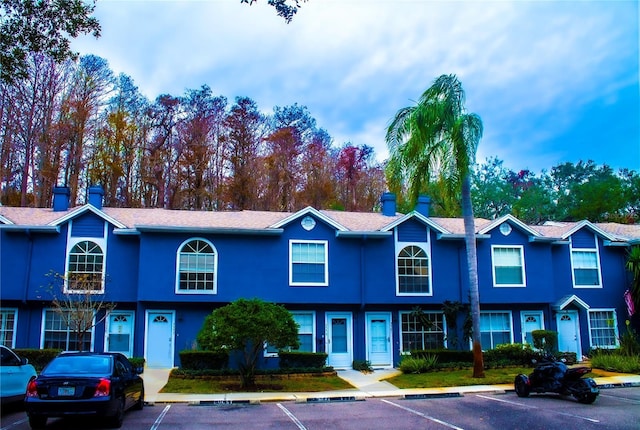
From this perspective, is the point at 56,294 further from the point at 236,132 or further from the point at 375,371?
the point at 236,132

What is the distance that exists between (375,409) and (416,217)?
1201cm

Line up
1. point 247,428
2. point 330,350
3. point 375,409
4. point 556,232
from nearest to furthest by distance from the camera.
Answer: point 247,428 → point 375,409 → point 330,350 → point 556,232

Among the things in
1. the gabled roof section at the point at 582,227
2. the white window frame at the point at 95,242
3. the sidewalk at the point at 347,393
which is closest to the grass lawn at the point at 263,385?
the sidewalk at the point at 347,393

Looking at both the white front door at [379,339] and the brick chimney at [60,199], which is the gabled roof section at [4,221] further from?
the white front door at [379,339]

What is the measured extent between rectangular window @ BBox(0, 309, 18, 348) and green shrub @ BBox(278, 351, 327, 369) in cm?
1082

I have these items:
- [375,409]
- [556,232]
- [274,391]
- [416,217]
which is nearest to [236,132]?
[416,217]

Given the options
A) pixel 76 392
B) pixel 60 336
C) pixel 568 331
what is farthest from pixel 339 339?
pixel 76 392

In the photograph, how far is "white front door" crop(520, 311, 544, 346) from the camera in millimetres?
25234

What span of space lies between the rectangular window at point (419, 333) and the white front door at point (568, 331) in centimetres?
593

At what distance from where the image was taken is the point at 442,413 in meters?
12.9

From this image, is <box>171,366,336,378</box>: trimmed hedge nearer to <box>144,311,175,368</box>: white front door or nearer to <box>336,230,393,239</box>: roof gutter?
<box>144,311,175,368</box>: white front door

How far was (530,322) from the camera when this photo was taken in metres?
25.5

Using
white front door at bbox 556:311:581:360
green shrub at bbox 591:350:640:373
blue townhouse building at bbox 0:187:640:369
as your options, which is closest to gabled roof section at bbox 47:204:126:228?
blue townhouse building at bbox 0:187:640:369

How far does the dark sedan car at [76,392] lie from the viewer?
32.6ft
